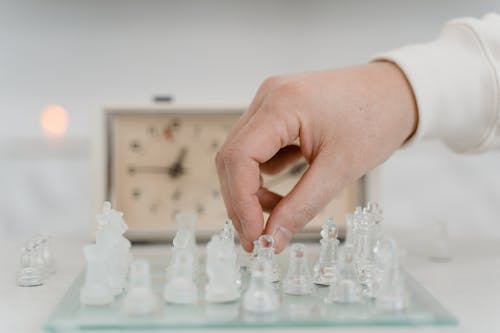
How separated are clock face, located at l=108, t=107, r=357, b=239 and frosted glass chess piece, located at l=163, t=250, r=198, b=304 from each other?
550mm

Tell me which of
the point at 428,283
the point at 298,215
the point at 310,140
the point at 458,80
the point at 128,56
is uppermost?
the point at 128,56

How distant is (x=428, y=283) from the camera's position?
3.23 feet

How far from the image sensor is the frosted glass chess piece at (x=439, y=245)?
117cm

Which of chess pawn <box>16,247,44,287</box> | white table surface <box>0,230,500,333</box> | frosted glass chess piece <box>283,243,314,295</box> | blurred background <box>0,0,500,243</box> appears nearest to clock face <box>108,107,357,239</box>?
white table surface <box>0,230,500,333</box>

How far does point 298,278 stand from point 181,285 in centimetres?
16

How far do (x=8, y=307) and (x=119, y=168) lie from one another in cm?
57

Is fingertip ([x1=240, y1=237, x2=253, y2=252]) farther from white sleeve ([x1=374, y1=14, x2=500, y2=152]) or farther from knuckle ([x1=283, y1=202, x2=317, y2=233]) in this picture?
Answer: white sleeve ([x1=374, y1=14, x2=500, y2=152])

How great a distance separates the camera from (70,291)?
0.85 meters

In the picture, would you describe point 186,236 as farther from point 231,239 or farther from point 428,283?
point 428,283

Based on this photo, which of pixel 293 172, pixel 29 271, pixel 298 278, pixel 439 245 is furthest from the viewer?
pixel 293 172

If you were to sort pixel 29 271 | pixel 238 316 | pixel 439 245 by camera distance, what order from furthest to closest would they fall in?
1. pixel 439 245
2. pixel 29 271
3. pixel 238 316

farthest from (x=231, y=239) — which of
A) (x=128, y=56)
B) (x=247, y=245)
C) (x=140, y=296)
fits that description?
(x=128, y=56)

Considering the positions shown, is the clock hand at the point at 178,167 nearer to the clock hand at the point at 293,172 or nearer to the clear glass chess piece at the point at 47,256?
the clock hand at the point at 293,172

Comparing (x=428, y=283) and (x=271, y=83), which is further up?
(x=271, y=83)
